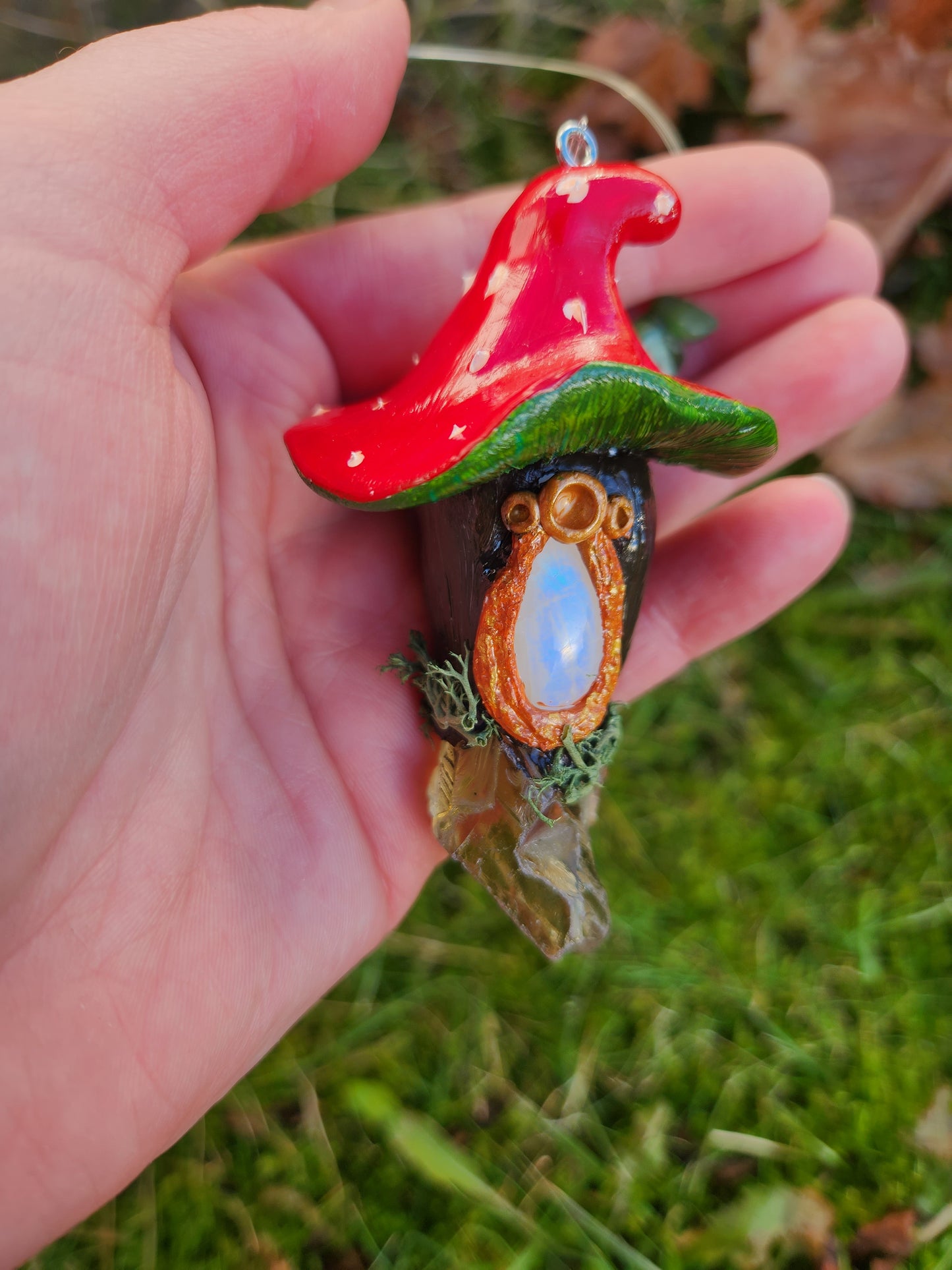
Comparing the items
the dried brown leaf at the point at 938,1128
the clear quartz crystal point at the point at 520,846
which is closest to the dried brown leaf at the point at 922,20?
the clear quartz crystal point at the point at 520,846

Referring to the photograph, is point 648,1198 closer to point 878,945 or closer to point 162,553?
point 878,945

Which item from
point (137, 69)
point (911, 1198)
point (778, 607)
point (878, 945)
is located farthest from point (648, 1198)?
point (137, 69)

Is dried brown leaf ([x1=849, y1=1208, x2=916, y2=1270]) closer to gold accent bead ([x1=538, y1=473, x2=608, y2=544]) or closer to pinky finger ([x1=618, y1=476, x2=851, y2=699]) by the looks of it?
pinky finger ([x1=618, y1=476, x2=851, y2=699])

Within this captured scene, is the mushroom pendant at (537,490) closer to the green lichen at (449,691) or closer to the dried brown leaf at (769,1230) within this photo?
the green lichen at (449,691)

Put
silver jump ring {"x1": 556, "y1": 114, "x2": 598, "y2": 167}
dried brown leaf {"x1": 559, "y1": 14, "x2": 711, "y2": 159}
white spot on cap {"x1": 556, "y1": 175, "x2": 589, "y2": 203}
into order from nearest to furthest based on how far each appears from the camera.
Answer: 1. white spot on cap {"x1": 556, "y1": 175, "x2": 589, "y2": 203}
2. silver jump ring {"x1": 556, "y1": 114, "x2": 598, "y2": 167}
3. dried brown leaf {"x1": 559, "y1": 14, "x2": 711, "y2": 159}

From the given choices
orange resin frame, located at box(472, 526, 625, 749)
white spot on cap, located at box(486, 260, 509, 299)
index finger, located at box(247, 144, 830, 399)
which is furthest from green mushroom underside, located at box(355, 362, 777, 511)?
index finger, located at box(247, 144, 830, 399)
